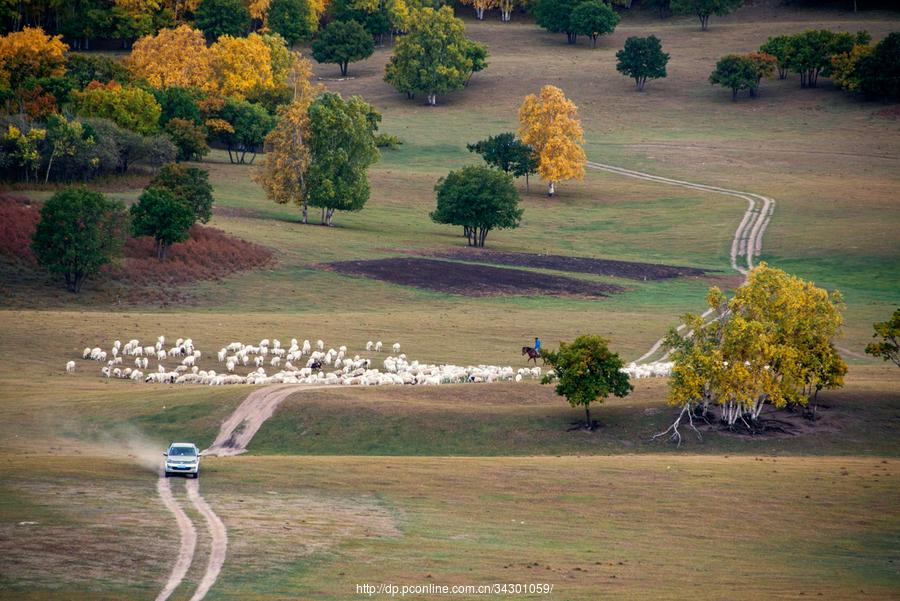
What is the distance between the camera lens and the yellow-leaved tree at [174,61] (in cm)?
15475

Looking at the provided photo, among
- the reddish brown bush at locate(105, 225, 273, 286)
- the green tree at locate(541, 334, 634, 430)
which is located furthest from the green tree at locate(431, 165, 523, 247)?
the green tree at locate(541, 334, 634, 430)

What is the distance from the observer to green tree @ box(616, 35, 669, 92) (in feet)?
589

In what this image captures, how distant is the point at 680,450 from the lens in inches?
2082

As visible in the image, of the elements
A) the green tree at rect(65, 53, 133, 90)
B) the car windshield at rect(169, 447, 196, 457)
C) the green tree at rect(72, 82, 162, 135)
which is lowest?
the car windshield at rect(169, 447, 196, 457)

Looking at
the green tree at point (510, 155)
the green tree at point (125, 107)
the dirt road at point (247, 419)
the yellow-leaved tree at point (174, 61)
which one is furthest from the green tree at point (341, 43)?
the dirt road at point (247, 419)

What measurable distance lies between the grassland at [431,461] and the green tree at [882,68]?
55651mm

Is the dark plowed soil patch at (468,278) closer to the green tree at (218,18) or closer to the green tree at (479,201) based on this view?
the green tree at (479,201)

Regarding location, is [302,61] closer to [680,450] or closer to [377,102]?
[377,102]

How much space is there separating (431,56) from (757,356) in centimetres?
12938

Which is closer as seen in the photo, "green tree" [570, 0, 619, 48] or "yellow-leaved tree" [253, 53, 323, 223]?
"yellow-leaved tree" [253, 53, 323, 223]

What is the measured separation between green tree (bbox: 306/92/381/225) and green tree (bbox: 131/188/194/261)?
24641 millimetres

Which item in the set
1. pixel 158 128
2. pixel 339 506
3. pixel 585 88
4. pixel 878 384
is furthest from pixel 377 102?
pixel 339 506

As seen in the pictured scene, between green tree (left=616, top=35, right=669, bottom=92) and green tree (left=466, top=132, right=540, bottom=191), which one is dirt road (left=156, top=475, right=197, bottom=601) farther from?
green tree (left=616, top=35, right=669, bottom=92)

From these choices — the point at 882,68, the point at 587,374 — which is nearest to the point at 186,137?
the point at 587,374
